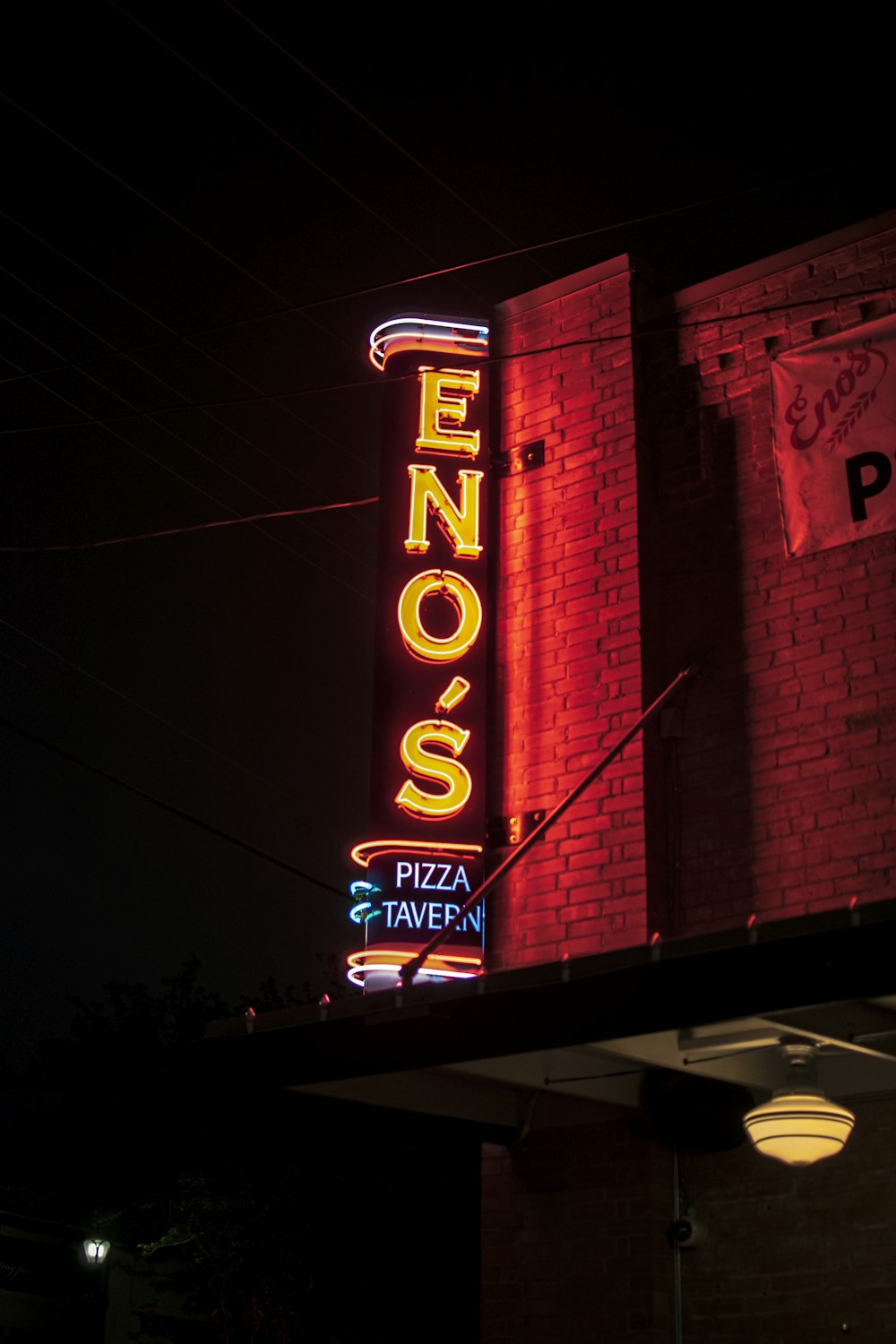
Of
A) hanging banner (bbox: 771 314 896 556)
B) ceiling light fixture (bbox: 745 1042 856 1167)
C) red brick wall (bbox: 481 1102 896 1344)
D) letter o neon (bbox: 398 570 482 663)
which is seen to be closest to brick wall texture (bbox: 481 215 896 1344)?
red brick wall (bbox: 481 1102 896 1344)

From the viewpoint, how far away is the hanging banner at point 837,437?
10.0 metres

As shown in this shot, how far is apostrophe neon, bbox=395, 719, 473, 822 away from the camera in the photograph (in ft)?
35.7

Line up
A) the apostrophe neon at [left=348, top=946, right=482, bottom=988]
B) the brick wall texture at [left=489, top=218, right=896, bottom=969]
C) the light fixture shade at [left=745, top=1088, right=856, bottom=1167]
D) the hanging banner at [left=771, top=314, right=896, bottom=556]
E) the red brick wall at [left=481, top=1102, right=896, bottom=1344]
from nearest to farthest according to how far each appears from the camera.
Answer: the light fixture shade at [left=745, top=1088, right=856, bottom=1167] < the red brick wall at [left=481, top=1102, right=896, bottom=1344] < the brick wall texture at [left=489, top=218, right=896, bottom=969] < the hanging banner at [left=771, top=314, right=896, bottom=556] < the apostrophe neon at [left=348, top=946, right=482, bottom=988]

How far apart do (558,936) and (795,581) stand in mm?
2808

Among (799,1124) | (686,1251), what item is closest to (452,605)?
(686,1251)

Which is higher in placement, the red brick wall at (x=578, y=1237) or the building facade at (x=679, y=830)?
the building facade at (x=679, y=830)

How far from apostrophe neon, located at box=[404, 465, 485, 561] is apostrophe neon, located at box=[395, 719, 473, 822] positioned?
140 cm

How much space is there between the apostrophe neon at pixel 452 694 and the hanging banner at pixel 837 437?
8.33 ft

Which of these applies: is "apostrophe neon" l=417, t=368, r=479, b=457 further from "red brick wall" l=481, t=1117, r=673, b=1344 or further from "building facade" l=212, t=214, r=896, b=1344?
"red brick wall" l=481, t=1117, r=673, b=1344

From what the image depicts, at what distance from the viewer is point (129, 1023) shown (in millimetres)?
30188

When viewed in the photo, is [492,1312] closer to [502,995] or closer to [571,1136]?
[571,1136]

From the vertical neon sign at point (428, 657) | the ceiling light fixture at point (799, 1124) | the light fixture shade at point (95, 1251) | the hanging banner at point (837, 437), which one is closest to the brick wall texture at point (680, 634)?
the hanging banner at point (837, 437)

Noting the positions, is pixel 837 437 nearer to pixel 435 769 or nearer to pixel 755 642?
pixel 755 642

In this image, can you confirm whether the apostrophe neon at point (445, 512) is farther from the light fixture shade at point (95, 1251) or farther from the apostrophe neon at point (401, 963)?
the light fixture shade at point (95, 1251)
